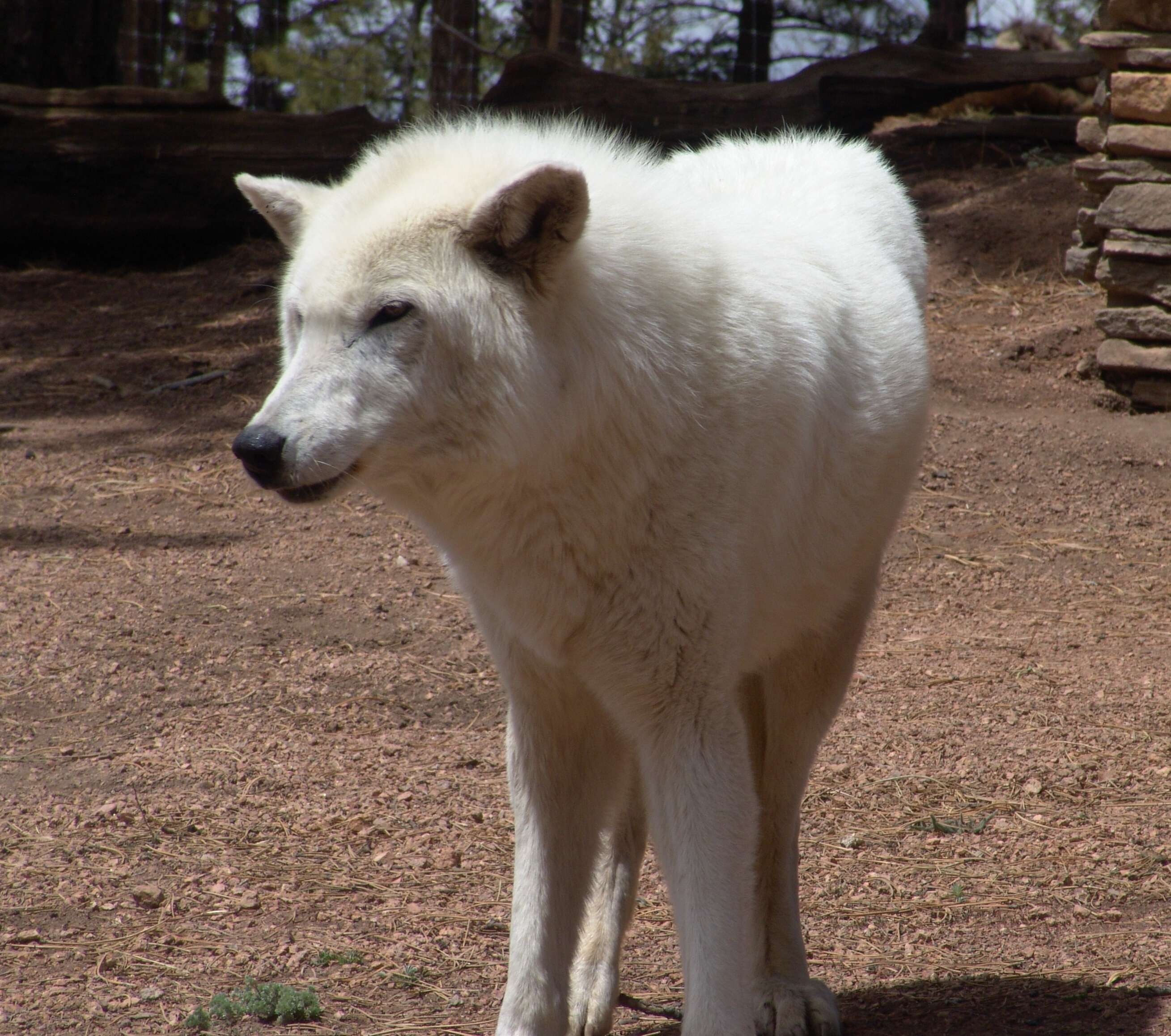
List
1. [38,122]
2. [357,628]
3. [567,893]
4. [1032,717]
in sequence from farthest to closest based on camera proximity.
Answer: [38,122]
[357,628]
[1032,717]
[567,893]

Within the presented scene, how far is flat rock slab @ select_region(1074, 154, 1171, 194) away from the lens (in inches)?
291

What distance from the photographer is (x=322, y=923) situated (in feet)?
11.9

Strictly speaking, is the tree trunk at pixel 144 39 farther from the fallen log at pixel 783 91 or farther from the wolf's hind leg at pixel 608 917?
the wolf's hind leg at pixel 608 917

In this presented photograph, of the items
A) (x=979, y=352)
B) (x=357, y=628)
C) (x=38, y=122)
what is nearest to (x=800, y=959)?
(x=357, y=628)

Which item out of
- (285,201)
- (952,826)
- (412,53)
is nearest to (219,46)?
(412,53)

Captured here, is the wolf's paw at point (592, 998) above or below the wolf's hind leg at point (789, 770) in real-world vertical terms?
below

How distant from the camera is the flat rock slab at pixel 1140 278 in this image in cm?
744

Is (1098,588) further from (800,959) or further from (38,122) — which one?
(38,122)

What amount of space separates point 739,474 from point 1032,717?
2.67m

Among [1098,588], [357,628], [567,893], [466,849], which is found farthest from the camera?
[1098,588]

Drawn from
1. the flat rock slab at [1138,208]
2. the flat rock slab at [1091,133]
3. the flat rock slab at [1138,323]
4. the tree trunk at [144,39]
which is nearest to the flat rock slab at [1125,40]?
the flat rock slab at [1091,133]

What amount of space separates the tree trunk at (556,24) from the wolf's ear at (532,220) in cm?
1075

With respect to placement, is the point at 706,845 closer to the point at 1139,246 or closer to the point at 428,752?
→ the point at 428,752

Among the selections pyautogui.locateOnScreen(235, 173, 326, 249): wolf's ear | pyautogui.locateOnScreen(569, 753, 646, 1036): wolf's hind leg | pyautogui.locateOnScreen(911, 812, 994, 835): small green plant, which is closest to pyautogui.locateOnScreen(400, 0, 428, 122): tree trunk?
pyautogui.locateOnScreen(911, 812, 994, 835): small green plant
